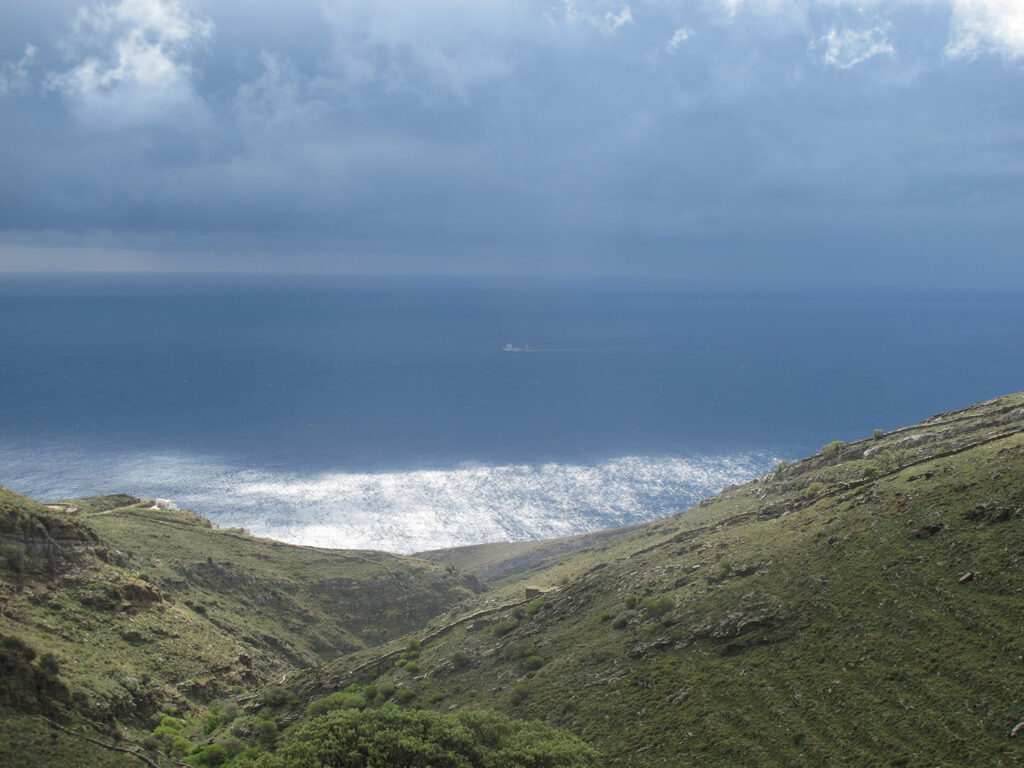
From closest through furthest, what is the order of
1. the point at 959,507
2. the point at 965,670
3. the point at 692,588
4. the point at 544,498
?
1. the point at 965,670
2. the point at 959,507
3. the point at 692,588
4. the point at 544,498

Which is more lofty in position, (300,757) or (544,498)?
(544,498)

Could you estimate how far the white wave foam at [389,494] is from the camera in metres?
156

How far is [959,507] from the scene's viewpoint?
4459 cm

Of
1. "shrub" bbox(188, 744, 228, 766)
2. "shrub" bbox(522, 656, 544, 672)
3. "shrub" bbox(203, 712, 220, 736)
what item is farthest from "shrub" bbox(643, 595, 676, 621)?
"shrub" bbox(203, 712, 220, 736)

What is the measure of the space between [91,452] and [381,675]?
171072 millimetres

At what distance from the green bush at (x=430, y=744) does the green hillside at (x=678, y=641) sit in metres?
0.90

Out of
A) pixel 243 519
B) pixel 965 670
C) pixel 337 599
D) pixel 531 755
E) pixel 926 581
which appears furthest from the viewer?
pixel 243 519

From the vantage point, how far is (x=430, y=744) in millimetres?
37219

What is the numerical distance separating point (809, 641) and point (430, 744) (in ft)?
77.8

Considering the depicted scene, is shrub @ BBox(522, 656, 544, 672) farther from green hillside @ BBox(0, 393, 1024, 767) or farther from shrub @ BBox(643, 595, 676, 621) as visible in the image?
shrub @ BBox(643, 595, 676, 621)

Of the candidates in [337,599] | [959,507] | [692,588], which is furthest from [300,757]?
[337,599]

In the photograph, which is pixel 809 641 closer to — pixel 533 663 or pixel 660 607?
pixel 660 607

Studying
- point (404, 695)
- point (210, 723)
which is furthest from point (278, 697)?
point (404, 695)

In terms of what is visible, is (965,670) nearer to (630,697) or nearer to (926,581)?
(926,581)
